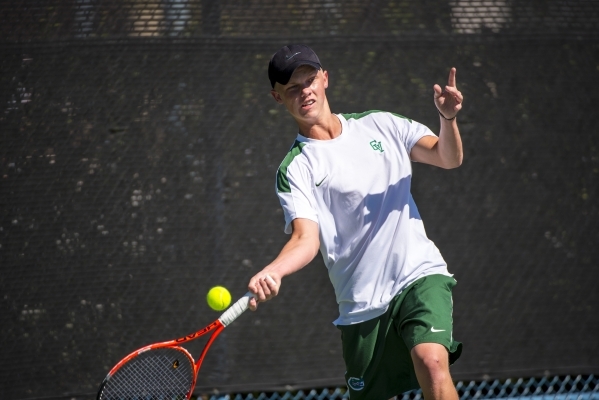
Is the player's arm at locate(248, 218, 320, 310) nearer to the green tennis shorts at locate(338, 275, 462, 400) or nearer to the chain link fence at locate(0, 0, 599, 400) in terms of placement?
the green tennis shorts at locate(338, 275, 462, 400)

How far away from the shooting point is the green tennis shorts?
2.65 metres

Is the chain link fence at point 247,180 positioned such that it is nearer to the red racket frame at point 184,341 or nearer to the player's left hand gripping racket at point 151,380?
the player's left hand gripping racket at point 151,380

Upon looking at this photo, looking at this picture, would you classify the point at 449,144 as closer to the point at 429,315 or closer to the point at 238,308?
the point at 429,315

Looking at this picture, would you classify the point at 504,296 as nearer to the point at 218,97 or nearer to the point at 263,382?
the point at 263,382

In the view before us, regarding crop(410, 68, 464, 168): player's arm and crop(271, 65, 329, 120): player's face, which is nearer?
crop(410, 68, 464, 168): player's arm

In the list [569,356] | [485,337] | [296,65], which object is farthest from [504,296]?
[296,65]

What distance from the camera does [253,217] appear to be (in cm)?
390

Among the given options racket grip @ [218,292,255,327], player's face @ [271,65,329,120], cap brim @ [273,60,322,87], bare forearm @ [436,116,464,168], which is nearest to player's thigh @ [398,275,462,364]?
bare forearm @ [436,116,464,168]

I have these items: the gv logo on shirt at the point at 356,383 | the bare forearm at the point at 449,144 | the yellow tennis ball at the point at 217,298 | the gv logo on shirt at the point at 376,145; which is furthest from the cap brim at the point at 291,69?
the gv logo on shirt at the point at 356,383

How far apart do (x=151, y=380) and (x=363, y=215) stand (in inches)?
40.9

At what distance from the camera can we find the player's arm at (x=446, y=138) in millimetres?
2625

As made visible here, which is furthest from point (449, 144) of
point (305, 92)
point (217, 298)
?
point (217, 298)

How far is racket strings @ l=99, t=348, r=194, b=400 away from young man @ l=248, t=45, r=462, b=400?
2.12 feet

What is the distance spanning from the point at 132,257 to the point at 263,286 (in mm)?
1654
